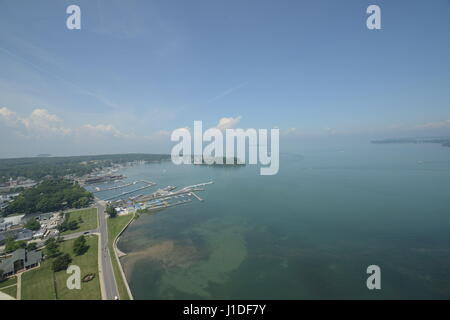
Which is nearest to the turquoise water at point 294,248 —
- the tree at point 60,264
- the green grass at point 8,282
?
the tree at point 60,264

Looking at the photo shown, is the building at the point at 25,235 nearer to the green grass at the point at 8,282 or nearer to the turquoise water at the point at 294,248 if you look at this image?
Answer: the green grass at the point at 8,282

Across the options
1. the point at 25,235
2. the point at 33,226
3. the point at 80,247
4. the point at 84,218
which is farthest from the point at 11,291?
the point at 84,218

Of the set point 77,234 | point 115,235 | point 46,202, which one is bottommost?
point 115,235

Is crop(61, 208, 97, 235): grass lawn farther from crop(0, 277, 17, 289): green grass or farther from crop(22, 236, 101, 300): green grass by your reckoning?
crop(0, 277, 17, 289): green grass

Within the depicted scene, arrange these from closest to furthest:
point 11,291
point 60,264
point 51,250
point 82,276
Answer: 1. point 11,291
2. point 82,276
3. point 60,264
4. point 51,250

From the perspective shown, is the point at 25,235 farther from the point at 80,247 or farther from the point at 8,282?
the point at 80,247
